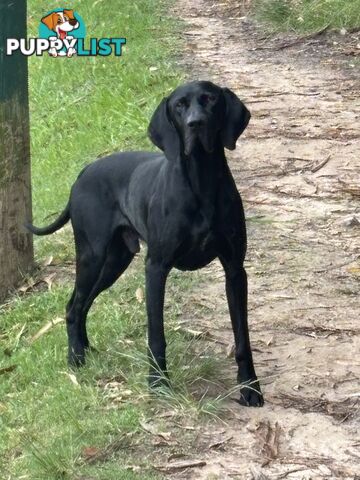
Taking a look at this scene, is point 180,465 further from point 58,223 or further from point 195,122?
point 58,223

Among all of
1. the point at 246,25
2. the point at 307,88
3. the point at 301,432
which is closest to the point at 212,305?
the point at 301,432

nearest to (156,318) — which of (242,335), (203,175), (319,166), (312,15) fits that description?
(242,335)

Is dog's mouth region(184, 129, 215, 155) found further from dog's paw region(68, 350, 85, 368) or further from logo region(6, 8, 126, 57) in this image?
logo region(6, 8, 126, 57)

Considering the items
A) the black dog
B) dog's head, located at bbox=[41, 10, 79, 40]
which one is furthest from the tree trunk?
dog's head, located at bbox=[41, 10, 79, 40]

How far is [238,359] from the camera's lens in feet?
19.6

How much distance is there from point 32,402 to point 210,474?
1.56 m

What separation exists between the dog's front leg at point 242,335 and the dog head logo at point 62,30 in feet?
29.0

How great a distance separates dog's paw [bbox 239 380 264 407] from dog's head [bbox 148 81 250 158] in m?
1.25

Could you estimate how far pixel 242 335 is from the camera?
5930mm

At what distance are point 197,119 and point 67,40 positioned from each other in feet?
32.2

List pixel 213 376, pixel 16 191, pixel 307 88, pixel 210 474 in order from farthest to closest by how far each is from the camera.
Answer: pixel 307 88 → pixel 16 191 → pixel 213 376 → pixel 210 474

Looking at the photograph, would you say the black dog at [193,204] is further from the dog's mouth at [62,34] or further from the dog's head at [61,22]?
the dog's mouth at [62,34]

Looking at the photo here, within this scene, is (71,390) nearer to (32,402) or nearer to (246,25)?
(32,402)

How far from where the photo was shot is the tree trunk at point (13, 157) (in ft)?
27.5
